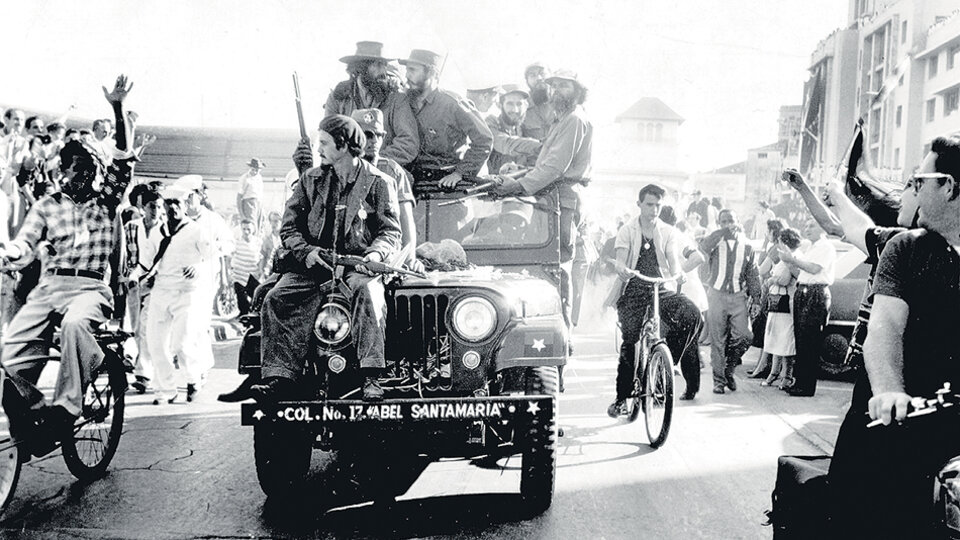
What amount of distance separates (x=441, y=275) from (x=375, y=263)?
64 centimetres

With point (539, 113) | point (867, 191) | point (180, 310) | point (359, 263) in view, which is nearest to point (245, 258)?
point (180, 310)

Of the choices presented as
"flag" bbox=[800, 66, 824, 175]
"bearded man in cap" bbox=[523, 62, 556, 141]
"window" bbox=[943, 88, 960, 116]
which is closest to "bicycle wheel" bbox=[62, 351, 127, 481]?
"bearded man in cap" bbox=[523, 62, 556, 141]

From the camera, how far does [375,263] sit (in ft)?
16.4

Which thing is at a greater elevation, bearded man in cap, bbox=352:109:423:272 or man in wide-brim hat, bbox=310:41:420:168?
man in wide-brim hat, bbox=310:41:420:168

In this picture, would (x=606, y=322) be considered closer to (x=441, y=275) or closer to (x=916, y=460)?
(x=441, y=275)

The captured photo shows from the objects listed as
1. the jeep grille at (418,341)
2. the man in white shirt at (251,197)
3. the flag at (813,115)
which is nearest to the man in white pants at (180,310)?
the jeep grille at (418,341)

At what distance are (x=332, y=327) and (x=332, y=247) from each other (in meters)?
0.69

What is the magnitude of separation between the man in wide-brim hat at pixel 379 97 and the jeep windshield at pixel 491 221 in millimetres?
708

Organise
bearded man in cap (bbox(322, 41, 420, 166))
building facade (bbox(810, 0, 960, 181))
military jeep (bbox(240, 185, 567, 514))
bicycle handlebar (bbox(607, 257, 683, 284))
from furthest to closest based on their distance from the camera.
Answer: building facade (bbox(810, 0, 960, 181)) < bearded man in cap (bbox(322, 41, 420, 166)) < bicycle handlebar (bbox(607, 257, 683, 284)) < military jeep (bbox(240, 185, 567, 514))

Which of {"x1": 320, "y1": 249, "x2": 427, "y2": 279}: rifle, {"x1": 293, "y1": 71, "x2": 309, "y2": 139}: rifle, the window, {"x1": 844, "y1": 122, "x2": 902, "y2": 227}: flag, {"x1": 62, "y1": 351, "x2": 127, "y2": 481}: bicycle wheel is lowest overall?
{"x1": 62, "y1": 351, "x2": 127, "y2": 481}: bicycle wheel

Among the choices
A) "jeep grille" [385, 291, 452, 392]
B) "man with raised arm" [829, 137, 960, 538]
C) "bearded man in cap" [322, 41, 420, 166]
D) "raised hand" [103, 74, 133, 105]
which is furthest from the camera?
"bearded man in cap" [322, 41, 420, 166]

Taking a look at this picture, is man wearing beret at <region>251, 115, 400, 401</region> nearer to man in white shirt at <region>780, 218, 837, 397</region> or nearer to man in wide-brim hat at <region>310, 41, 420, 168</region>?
man in wide-brim hat at <region>310, 41, 420, 168</region>

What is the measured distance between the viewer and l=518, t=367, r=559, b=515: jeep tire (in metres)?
5.06

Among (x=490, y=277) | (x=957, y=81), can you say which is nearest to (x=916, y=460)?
(x=490, y=277)
